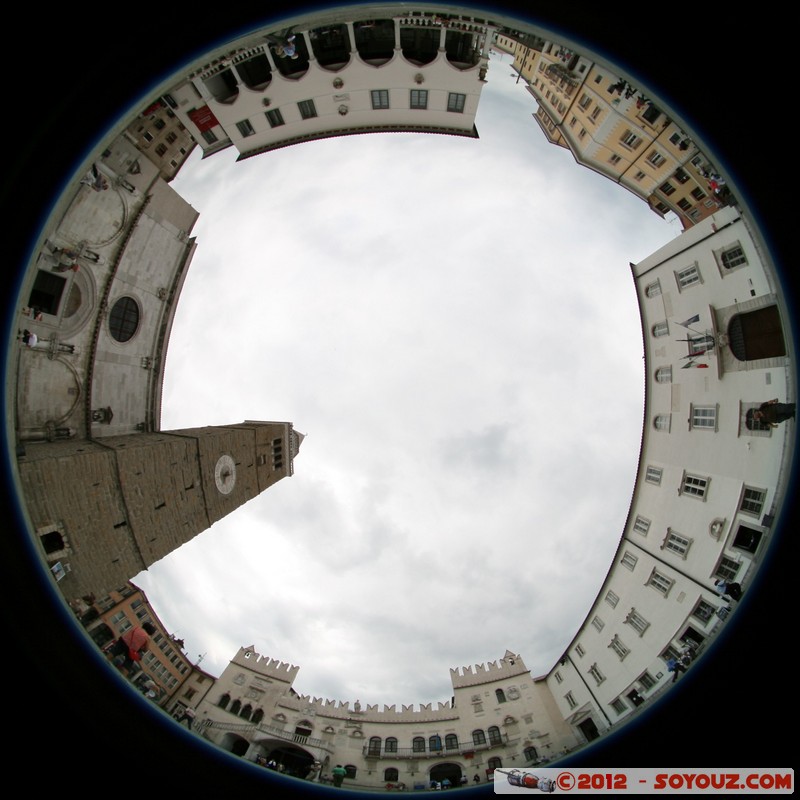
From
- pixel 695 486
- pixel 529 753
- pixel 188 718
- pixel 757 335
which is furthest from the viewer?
pixel 529 753

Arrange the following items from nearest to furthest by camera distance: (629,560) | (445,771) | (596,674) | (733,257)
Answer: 1. (733,257)
2. (596,674)
3. (629,560)
4. (445,771)

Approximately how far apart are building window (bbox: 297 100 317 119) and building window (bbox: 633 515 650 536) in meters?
33.8

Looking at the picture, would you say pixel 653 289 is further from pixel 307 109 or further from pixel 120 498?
pixel 120 498

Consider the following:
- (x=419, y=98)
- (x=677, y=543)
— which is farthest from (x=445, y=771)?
(x=419, y=98)

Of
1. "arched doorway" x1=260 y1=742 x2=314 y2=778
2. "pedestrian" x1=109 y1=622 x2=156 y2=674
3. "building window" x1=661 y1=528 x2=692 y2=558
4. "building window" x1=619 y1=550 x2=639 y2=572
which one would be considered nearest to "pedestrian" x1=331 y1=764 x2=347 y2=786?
"arched doorway" x1=260 y1=742 x2=314 y2=778

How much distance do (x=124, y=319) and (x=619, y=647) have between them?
38224 millimetres

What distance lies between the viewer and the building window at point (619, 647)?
23.4 metres

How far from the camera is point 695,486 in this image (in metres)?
20.4

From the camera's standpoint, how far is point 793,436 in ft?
36.0

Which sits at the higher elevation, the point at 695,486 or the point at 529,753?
the point at 695,486

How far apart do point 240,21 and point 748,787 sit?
23.4 m

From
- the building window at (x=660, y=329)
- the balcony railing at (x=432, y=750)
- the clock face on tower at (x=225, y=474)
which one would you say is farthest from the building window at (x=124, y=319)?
the balcony railing at (x=432, y=750)

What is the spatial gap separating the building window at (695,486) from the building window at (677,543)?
2.59m

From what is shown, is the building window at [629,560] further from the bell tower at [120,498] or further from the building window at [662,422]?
the bell tower at [120,498]
